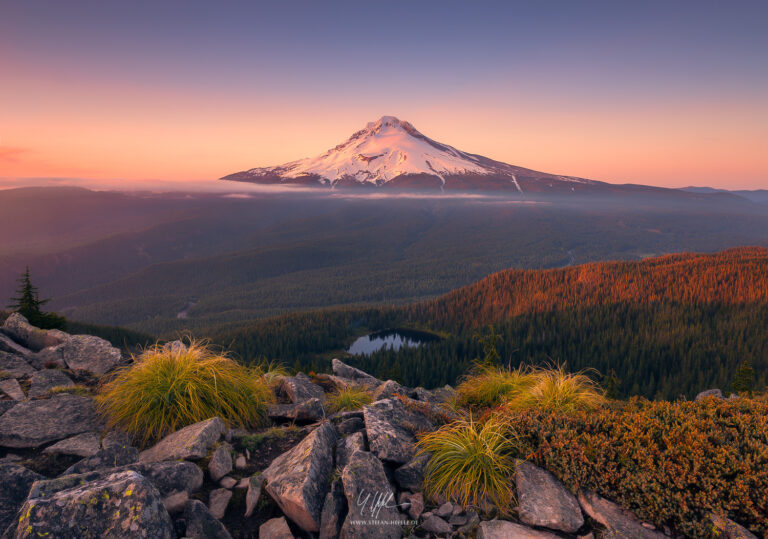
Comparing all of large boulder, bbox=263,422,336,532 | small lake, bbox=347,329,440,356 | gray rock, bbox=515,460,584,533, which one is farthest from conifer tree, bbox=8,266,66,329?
small lake, bbox=347,329,440,356

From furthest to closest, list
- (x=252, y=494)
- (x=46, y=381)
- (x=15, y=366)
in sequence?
(x=15, y=366), (x=46, y=381), (x=252, y=494)

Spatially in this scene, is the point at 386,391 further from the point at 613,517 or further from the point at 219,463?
the point at 613,517

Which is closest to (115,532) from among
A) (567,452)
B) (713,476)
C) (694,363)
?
(567,452)

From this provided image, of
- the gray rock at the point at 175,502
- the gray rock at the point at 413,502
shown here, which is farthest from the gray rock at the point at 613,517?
the gray rock at the point at 175,502

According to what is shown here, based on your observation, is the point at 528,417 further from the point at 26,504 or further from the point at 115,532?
the point at 26,504

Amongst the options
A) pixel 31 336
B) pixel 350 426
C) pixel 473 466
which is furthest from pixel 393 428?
pixel 31 336

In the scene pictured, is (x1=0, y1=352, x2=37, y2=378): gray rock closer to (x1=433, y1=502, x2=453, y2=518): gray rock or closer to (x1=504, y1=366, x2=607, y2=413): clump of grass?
(x1=433, y1=502, x2=453, y2=518): gray rock
